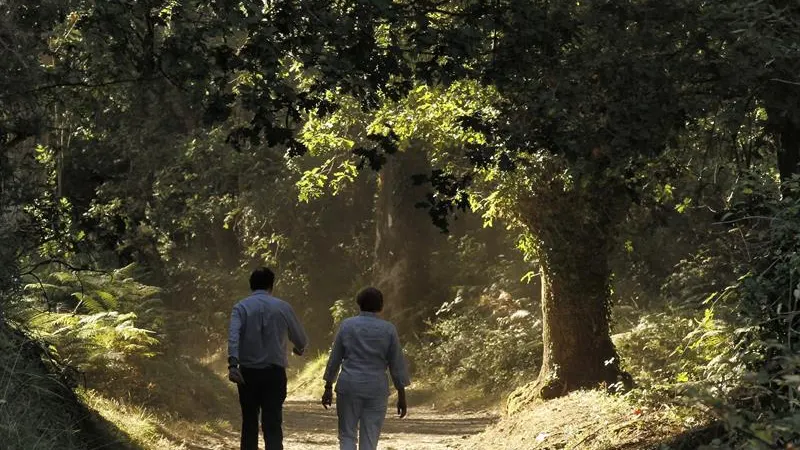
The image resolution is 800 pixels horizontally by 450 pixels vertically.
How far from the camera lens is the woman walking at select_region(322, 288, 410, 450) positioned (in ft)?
33.0

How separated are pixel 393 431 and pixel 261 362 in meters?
8.78

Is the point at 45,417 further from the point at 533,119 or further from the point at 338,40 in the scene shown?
the point at 533,119

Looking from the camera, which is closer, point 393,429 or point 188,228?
point 393,429

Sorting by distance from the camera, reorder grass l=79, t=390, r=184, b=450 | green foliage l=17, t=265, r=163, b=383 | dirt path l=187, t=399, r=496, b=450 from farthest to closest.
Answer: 1. dirt path l=187, t=399, r=496, b=450
2. green foliage l=17, t=265, r=163, b=383
3. grass l=79, t=390, r=184, b=450

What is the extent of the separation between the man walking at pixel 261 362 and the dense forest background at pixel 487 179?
164 centimetres

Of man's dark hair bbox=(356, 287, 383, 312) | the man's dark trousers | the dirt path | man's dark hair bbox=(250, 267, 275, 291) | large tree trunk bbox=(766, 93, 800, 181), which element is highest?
large tree trunk bbox=(766, 93, 800, 181)

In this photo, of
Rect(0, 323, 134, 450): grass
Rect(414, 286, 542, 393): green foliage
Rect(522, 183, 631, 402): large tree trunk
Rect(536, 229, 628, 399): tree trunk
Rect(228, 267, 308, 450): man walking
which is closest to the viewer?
Rect(0, 323, 134, 450): grass

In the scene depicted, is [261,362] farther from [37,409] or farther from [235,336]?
[37,409]

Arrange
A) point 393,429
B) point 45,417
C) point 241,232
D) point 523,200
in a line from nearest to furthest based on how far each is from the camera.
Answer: point 45,417
point 523,200
point 393,429
point 241,232

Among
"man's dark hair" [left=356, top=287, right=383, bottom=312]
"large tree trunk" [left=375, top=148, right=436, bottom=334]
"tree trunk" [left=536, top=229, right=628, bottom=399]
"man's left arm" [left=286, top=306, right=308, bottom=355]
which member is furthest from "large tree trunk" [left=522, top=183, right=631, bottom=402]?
"large tree trunk" [left=375, top=148, right=436, bottom=334]

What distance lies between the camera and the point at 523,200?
16.1 meters

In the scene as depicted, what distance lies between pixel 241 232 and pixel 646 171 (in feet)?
74.9

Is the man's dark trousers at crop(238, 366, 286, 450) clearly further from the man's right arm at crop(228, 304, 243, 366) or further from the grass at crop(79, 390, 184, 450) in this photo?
the grass at crop(79, 390, 184, 450)

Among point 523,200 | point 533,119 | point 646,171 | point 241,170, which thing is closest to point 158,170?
point 241,170
